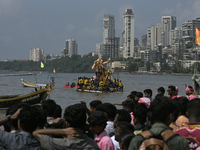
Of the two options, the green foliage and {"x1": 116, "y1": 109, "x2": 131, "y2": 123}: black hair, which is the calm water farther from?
the green foliage

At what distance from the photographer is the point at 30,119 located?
3.99 metres

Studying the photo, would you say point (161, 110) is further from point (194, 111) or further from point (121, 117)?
point (121, 117)

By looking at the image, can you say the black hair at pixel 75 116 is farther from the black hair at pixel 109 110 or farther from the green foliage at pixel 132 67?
the green foliage at pixel 132 67

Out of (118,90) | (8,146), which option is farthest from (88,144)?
(118,90)

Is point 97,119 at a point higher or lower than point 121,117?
higher

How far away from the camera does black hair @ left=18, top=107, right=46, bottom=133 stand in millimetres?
3963

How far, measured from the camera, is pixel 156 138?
3518 millimetres

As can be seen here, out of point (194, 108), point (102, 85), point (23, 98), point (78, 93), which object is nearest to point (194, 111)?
point (194, 108)

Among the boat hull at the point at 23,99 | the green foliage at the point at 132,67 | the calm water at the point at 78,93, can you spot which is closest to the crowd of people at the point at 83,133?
the boat hull at the point at 23,99

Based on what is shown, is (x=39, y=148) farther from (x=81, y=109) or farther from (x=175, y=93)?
(x=175, y=93)

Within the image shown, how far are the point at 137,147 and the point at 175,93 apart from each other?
5375 millimetres

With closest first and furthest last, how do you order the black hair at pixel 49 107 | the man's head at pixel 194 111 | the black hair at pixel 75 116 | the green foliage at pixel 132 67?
the black hair at pixel 75 116, the man's head at pixel 194 111, the black hair at pixel 49 107, the green foliage at pixel 132 67

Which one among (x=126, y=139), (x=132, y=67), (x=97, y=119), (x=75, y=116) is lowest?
(x=126, y=139)

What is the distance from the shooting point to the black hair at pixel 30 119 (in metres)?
3.96
